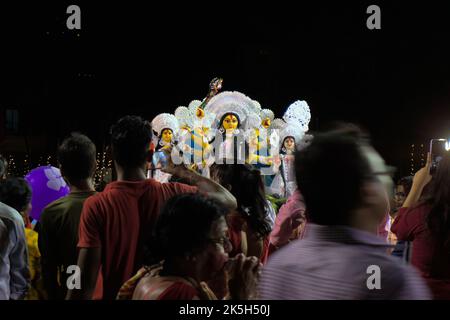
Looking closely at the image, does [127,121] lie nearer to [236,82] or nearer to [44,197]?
[44,197]

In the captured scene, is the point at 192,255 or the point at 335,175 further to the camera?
the point at 192,255

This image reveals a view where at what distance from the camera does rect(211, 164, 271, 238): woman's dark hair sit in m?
3.28

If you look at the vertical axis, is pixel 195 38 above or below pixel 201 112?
above

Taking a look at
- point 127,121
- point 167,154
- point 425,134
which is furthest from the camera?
point 425,134

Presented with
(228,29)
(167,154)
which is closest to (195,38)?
(228,29)

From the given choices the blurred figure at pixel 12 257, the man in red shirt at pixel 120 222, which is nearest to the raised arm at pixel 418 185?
the man in red shirt at pixel 120 222

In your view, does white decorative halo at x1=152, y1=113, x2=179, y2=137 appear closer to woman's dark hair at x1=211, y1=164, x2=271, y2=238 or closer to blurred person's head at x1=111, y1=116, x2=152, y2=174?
woman's dark hair at x1=211, y1=164, x2=271, y2=238

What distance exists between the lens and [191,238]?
6.62 ft

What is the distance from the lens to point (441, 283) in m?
2.91

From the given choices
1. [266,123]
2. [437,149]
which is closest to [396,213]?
[437,149]

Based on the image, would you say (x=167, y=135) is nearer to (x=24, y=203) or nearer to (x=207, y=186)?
(x=24, y=203)

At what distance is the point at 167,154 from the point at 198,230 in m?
1.10

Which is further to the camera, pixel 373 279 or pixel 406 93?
pixel 406 93

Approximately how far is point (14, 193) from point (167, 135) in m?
6.24
